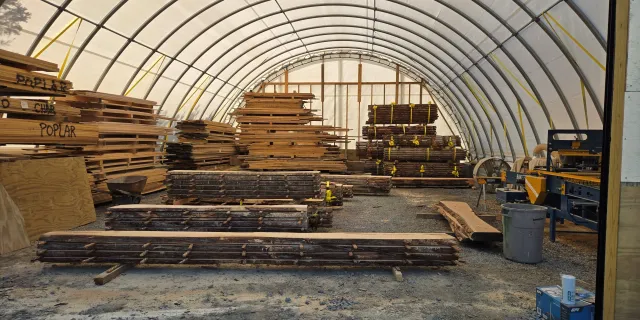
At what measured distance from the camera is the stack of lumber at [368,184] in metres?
13.0

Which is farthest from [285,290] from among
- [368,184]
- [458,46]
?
[458,46]

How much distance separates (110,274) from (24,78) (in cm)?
397

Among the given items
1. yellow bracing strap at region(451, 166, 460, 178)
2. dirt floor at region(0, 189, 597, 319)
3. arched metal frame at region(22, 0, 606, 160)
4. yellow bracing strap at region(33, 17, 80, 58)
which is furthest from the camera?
yellow bracing strap at region(451, 166, 460, 178)

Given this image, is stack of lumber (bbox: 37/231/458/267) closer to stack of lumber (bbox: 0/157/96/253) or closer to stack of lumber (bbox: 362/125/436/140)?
stack of lumber (bbox: 0/157/96/253)

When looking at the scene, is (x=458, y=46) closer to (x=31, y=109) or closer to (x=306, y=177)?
(x=306, y=177)

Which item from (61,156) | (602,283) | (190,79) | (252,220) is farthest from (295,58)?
(602,283)

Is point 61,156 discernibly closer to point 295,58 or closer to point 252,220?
point 252,220

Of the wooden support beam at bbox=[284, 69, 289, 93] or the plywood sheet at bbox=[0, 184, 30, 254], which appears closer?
the plywood sheet at bbox=[0, 184, 30, 254]

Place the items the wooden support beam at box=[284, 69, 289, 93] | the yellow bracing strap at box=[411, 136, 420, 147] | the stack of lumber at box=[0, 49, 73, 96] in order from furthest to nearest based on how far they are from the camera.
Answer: the wooden support beam at box=[284, 69, 289, 93] < the yellow bracing strap at box=[411, 136, 420, 147] < the stack of lumber at box=[0, 49, 73, 96]

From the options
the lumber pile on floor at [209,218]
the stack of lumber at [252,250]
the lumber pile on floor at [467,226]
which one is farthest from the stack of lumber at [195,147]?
the lumber pile on floor at [467,226]

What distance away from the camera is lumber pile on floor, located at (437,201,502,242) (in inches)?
245

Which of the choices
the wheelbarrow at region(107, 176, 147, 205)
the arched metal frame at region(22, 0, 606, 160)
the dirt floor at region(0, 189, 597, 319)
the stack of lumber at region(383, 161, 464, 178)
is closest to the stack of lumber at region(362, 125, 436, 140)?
the stack of lumber at region(383, 161, 464, 178)

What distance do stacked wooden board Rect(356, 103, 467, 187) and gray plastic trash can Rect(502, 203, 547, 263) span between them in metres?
9.57

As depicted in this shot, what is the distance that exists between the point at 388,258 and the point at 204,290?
2.45 metres
